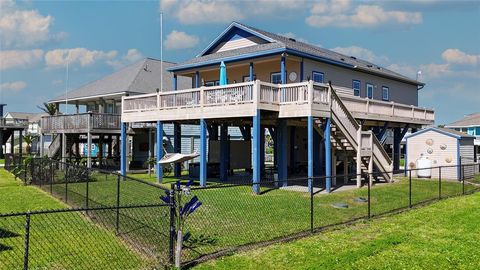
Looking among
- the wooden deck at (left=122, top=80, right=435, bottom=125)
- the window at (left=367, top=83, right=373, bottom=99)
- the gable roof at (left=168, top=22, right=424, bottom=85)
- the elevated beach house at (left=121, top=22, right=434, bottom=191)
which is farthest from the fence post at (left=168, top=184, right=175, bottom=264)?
the window at (left=367, top=83, right=373, bottom=99)

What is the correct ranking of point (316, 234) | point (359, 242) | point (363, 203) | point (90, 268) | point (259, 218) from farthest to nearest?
point (363, 203)
point (259, 218)
point (316, 234)
point (359, 242)
point (90, 268)

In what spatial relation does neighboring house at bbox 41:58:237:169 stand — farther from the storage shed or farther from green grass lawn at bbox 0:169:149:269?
green grass lawn at bbox 0:169:149:269

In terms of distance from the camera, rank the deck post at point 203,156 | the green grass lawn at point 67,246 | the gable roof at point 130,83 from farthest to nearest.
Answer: the gable roof at point 130,83 → the deck post at point 203,156 → the green grass lawn at point 67,246

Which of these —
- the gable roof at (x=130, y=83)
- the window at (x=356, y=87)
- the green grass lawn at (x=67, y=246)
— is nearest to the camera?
the green grass lawn at (x=67, y=246)

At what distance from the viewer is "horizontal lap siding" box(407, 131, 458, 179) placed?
904 inches

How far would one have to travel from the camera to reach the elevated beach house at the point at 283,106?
16766 millimetres

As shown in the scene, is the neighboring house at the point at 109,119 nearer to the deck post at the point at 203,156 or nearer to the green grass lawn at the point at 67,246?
the deck post at the point at 203,156

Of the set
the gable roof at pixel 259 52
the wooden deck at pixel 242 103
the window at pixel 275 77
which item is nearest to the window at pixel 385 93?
the gable roof at pixel 259 52

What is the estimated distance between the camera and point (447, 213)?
12.2 m

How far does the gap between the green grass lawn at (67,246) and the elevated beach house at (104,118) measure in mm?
14925

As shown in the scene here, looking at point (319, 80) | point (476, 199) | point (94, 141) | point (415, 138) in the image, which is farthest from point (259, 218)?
point (94, 141)

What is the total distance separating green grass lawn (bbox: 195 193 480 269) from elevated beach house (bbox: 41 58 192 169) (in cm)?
1685

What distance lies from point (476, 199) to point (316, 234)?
28.3ft

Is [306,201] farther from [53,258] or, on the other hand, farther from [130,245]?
[53,258]
